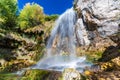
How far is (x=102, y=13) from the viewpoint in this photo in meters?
27.5

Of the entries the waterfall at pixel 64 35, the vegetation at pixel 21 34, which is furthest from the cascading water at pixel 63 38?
the vegetation at pixel 21 34

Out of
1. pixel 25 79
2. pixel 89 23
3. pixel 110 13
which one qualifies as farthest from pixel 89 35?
pixel 25 79

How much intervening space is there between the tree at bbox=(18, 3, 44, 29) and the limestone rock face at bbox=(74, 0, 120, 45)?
39.3 feet

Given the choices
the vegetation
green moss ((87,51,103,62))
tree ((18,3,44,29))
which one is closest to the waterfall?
the vegetation

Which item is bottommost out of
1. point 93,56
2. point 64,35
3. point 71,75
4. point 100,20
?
point 71,75

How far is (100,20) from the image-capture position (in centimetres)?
2723

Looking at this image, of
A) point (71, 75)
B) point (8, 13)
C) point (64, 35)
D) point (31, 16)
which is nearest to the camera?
point (71, 75)

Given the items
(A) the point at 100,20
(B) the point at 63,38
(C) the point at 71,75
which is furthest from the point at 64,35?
(C) the point at 71,75

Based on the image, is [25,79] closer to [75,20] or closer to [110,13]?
[110,13]

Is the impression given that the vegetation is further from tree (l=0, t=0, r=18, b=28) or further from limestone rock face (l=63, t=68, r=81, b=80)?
limestone rock face (l=63, t=68, r=81, b=80)

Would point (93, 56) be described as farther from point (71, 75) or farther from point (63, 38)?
point (71, 75)

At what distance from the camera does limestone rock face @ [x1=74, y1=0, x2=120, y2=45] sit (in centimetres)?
2630

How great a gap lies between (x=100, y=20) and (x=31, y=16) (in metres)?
16.6

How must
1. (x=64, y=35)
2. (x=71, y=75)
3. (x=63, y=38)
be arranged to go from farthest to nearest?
(x=64, y=35) < (x=63, y=38) < (x=71, y=75)
